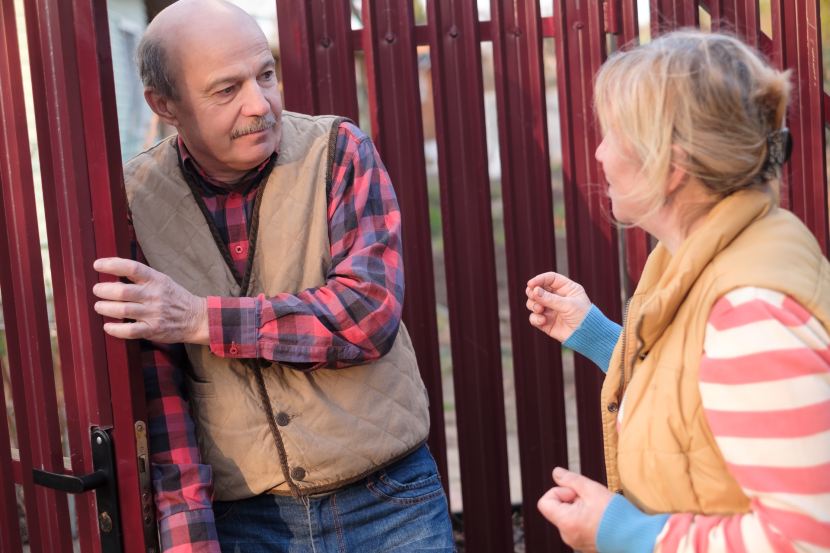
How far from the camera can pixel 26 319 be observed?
224 cm

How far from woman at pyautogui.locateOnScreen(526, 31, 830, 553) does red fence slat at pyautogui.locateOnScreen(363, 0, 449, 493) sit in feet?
5.40

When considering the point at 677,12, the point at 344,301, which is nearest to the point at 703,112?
the point at 344,301

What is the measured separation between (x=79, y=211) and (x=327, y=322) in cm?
52

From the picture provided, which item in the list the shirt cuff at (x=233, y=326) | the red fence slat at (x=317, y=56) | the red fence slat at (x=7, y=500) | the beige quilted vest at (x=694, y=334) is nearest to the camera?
the beige quilted vest at (x=694, y=334)

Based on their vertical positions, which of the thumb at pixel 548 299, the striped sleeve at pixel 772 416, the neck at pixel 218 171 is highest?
the neck at pixel 218 171

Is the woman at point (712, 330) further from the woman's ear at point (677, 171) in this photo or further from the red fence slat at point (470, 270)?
the red fence slat at point (470, 270)

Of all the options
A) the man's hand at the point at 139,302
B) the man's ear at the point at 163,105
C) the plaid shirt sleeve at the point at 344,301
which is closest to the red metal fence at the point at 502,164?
the man's ear at the point at 163,105

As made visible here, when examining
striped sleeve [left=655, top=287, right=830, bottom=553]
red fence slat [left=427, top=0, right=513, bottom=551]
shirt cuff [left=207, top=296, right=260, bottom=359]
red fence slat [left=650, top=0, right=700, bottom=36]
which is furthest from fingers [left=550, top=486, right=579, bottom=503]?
red fence slat [left=650, top=0, right=700, bottom=36]

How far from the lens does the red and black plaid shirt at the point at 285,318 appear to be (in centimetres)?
205

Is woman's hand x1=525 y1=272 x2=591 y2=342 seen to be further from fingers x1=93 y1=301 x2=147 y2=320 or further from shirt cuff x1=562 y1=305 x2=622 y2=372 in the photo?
fingers x1=93 y1=301 x2=147 y2=320

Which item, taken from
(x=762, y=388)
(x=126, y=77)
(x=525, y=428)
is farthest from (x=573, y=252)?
(x=126, y=77)

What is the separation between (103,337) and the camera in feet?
6.57

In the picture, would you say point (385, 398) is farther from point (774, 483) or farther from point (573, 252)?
point (573, 252)

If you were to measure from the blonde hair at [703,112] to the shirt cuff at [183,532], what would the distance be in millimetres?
1115
